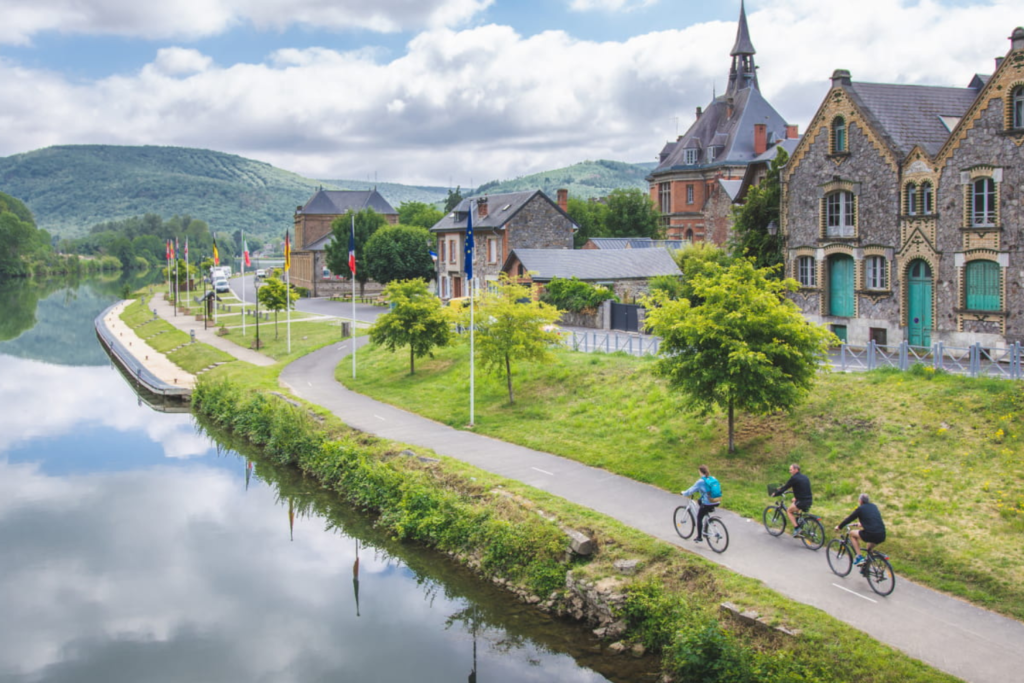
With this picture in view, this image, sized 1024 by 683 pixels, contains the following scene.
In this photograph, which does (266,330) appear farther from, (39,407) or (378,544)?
(378,544)

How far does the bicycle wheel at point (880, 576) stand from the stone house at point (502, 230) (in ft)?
137

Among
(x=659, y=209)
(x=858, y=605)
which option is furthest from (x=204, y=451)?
(x=659, y=209)

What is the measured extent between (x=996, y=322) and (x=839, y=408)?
9657mm

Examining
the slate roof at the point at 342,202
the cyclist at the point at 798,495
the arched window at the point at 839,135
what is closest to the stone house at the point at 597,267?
the arched window at the point at 839,135

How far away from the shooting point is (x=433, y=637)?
1606 centimetres

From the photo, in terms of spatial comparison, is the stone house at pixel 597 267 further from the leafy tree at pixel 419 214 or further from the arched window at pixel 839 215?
the leafy tree at pixel 419 214

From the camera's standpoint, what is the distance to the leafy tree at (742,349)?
20266 millimetres

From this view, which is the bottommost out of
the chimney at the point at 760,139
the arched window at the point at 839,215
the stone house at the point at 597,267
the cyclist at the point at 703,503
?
the cyclist at the point at 703,503

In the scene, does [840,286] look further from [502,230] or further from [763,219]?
[502,230]

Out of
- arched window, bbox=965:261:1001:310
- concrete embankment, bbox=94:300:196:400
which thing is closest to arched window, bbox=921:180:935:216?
arched window, bbox=965:261:1001:310

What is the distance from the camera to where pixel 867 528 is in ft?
46.8

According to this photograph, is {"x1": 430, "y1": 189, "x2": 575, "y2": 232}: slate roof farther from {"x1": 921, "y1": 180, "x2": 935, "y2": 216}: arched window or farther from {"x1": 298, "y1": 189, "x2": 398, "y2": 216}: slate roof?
{"x1": 298, "y1": 189, "x2": 398, "y2": 216}: slate roof

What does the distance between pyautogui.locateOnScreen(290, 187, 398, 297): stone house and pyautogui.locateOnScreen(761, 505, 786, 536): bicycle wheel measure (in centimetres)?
7350

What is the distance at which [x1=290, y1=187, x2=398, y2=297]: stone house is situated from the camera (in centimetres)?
8712
